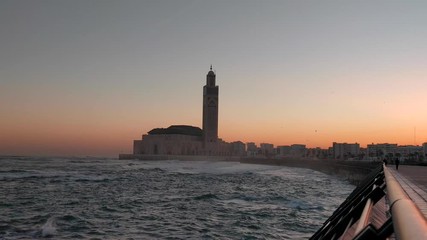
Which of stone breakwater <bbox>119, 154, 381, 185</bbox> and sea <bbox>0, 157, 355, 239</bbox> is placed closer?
sea <bbox>0, 157, 355, 239</bbox>

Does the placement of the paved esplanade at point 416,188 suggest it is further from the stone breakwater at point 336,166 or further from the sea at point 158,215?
the stone breakwater at point 336,166

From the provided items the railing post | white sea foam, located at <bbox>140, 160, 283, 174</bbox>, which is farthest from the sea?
white sea foam, located at <bbox>140, 160, 283, 174</bbox>

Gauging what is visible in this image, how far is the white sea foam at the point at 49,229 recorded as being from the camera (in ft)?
52.4

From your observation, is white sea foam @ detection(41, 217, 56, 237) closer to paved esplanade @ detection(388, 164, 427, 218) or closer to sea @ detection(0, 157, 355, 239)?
sea @ detection(0, 157, 355, 239)

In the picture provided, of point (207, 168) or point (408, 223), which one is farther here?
point (207, 168)

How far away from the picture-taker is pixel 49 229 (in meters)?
16.7

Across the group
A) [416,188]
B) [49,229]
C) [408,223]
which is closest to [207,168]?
[49,229]

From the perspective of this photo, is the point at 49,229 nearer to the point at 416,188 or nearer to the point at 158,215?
the point at 158,215

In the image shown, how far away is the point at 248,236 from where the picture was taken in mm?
16266

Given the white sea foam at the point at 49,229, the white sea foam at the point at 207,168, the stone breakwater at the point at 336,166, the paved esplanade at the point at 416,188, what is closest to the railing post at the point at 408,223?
the paved esplanade at the point at 416,188

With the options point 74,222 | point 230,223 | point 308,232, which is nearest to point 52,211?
point 74,222

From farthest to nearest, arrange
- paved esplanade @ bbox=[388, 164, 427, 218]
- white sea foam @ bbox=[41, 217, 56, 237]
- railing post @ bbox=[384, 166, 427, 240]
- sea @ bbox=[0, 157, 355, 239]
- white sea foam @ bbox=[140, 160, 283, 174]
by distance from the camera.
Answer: white sea foam @ bbox=[140, 160, 283, 174] → sea @ bbox=[0, 157, 355, 239] → white sea foam @ bbox=[41, 217, 56, 237] → paved esplanade @ bbox=[388, 164, 427, 218] → railing post @ bbox=[384, 166, 427, 240]

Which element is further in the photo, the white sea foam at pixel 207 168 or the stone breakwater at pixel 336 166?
the white sea foam at pixel 207 168

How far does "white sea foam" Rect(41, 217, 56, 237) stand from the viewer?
16.0 metres
